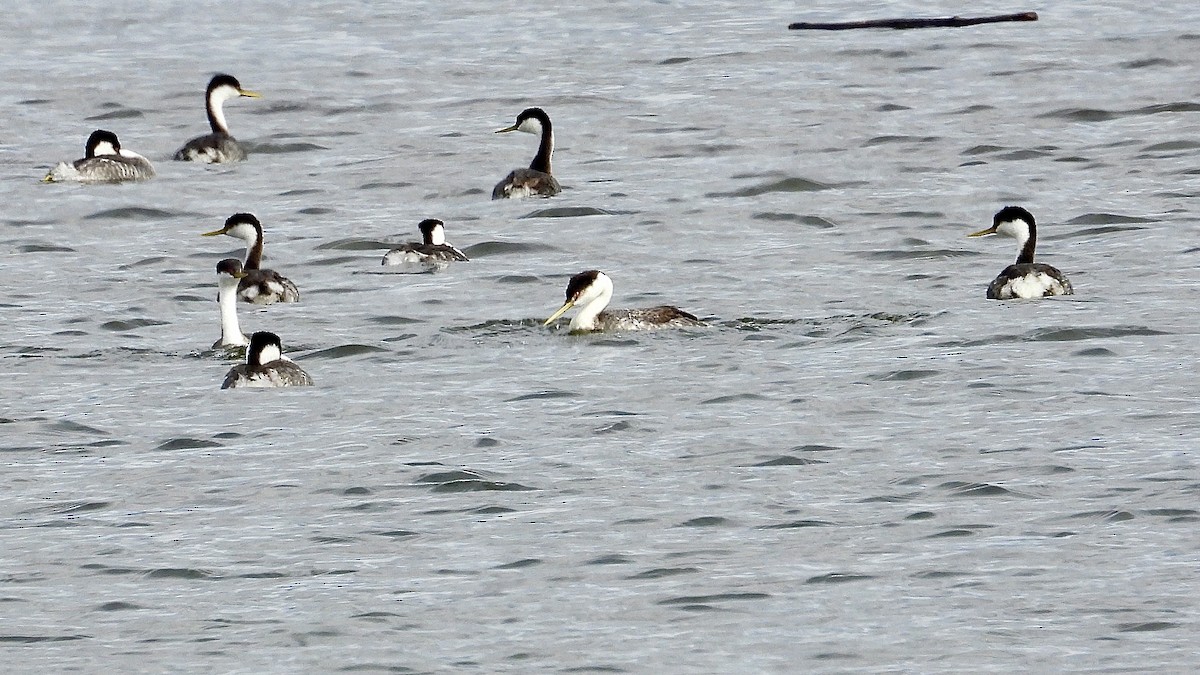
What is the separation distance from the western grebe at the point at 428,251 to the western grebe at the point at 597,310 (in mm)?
2670

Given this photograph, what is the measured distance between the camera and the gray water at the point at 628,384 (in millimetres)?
10523

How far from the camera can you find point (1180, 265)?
19.0m

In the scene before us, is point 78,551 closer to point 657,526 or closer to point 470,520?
point 470,520

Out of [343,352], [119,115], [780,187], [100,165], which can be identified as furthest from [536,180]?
[119,115]

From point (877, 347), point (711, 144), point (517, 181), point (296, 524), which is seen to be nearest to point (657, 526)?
point (296, 524)

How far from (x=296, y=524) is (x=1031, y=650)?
4.15m

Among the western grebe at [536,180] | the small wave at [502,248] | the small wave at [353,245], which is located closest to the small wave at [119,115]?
the western grebe at [536,180]

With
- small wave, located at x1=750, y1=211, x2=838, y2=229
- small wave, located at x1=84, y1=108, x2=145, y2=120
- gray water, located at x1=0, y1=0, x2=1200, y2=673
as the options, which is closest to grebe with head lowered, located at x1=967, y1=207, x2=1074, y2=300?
gray water, located at x1=0, y1=0, x2=1200, y2=673

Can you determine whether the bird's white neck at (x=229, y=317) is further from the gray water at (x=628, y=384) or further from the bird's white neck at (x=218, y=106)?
the bird's white neck at (x=218, y=106)

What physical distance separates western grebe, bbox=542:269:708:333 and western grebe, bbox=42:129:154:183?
29.0ft

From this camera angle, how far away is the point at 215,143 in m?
26.4

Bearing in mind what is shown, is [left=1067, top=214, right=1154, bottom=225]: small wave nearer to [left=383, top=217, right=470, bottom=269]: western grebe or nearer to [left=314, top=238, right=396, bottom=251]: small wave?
[left=383, top=217, right=470, bottom=269]: western grebe

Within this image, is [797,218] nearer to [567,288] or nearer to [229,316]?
[567,288]

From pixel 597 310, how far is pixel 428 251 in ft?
9.73
